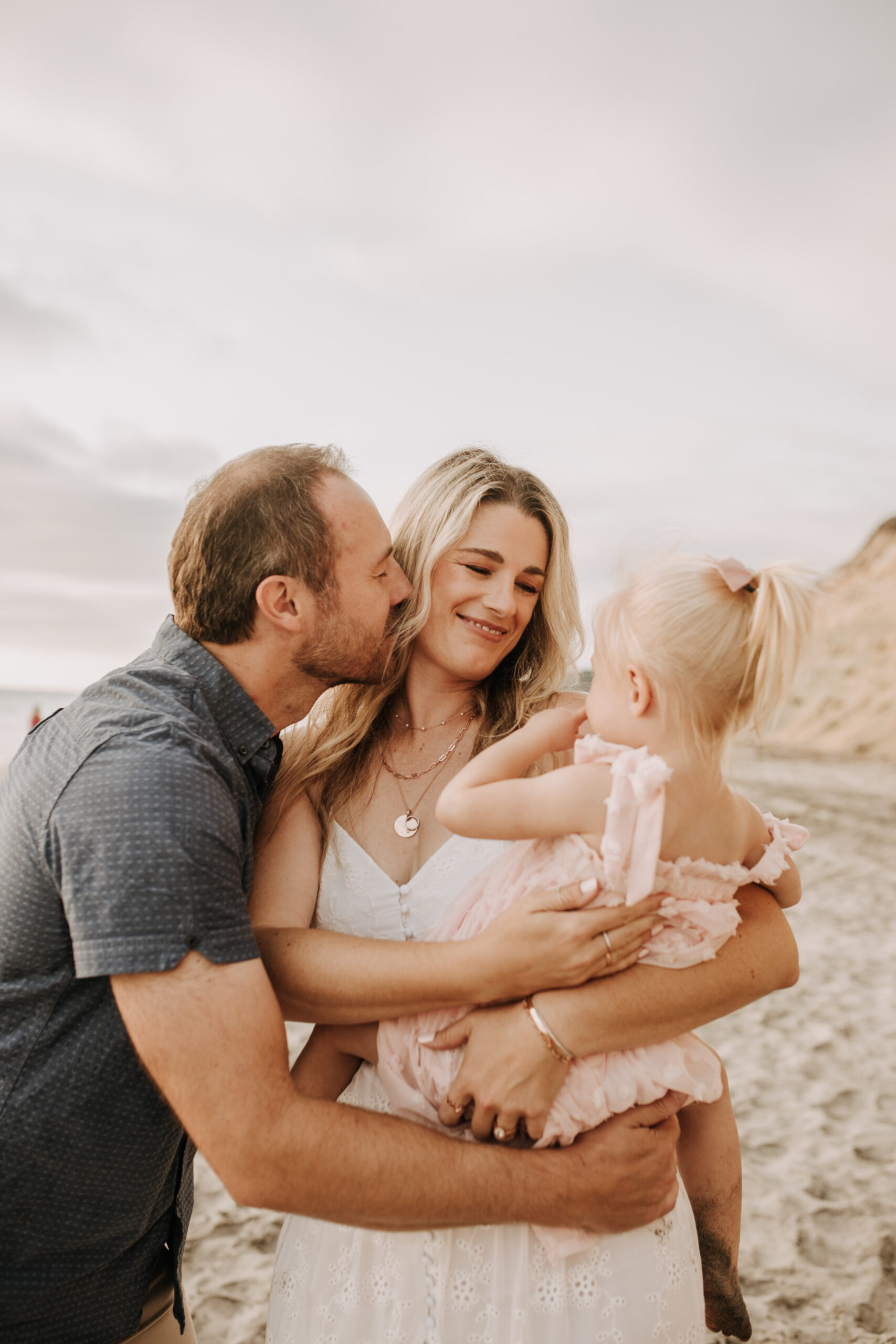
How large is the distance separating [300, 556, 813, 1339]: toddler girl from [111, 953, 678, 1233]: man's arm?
0.33 feet

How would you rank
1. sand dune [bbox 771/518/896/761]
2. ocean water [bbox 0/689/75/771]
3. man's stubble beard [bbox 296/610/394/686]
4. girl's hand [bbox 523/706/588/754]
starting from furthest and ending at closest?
ocean water [bbox 0/689/75/771], sand dune [bbox 771/518/896/761], man's stubble beard [bbox 296/610/394/686], girl's hand [bbox 523/706/588/754]

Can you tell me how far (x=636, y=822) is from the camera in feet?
5.87

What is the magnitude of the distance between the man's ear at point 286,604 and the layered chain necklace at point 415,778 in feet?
2.01

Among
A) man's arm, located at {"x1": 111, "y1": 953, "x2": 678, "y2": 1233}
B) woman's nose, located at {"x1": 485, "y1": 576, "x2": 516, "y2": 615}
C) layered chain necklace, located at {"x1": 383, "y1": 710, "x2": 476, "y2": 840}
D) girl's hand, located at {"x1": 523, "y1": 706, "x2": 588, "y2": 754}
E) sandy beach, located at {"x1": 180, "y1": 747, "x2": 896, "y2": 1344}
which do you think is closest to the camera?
man's arm, located at {"x1": 111, "y1": 953, "x2": 678, "y2": 1233}

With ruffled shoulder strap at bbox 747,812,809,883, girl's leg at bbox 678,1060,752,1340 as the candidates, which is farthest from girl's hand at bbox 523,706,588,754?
girl's leg at bbox 678,1060,752,1340

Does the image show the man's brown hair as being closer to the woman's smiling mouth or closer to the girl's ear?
the woman's smiling mouth

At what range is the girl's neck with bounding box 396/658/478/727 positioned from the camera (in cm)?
276

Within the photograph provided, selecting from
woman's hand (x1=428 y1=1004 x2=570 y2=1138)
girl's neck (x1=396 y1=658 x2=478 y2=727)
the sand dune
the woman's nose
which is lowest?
the sand dune

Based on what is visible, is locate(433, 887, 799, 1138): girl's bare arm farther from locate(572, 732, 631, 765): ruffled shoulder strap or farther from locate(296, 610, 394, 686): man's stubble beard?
locate(296, 610, 394, 686): man's stubble beard

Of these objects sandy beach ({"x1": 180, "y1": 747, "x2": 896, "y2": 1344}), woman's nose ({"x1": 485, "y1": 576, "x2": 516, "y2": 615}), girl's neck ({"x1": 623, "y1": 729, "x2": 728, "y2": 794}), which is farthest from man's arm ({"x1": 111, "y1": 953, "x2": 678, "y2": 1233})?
sandy beach ({"x1": 180, "y1": 747, "x2": 896, "y2": 1344})

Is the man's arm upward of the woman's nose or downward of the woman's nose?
downward

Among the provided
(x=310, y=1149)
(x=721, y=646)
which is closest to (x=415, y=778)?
(x=721, y=646)

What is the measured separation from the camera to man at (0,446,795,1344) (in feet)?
4.97

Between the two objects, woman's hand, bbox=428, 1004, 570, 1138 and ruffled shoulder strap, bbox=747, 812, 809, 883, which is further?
ruffled shoulder strap, bbox=747, 812, 809, 883
